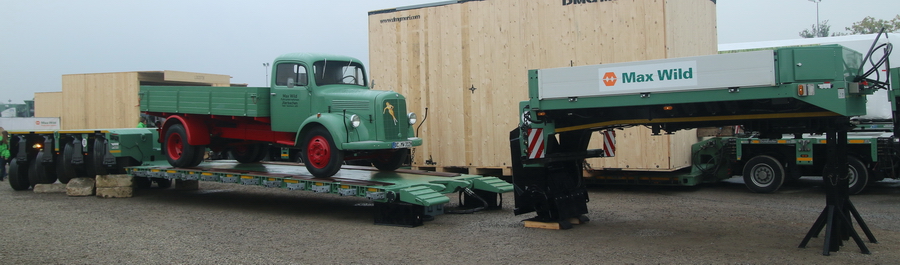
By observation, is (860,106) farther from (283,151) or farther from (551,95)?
(283,151)

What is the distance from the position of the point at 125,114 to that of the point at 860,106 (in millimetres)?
19337

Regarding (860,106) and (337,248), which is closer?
(860,106)

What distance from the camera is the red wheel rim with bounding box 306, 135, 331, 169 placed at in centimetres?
988

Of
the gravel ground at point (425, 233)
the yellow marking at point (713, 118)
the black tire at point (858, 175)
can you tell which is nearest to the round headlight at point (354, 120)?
the gravel ground at point (425, 233)

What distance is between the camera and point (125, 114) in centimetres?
2023

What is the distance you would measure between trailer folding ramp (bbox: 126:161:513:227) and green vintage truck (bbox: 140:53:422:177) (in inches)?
14.4

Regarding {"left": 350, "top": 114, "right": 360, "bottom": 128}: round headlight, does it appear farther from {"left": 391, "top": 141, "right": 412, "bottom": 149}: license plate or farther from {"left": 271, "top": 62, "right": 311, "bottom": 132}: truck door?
{"left": 271, "top": 62, "right": 311, "bottom": 132}: truck door

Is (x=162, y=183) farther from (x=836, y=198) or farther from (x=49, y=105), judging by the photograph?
(x=836, y=198)

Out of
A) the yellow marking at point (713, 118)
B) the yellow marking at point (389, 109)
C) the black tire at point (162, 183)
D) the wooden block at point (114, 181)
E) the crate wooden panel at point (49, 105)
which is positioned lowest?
the black tire at point (162, 183)

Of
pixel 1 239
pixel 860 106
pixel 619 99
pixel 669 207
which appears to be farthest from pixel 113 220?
pixel 860 106

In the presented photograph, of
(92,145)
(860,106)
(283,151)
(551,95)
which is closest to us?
(860,106)

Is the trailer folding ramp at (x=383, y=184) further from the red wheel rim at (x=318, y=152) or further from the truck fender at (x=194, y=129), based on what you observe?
the truck fender at (x=194, y=129)

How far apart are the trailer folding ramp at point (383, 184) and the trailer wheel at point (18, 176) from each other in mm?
4016

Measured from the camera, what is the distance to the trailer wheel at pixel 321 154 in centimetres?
977
